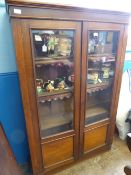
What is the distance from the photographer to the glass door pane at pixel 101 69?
145 centimetres

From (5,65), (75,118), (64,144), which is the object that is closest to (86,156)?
(64,144)

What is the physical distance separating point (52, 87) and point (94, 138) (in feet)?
2.80

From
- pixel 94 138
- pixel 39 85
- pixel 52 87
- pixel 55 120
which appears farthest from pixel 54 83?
pixel 94 138

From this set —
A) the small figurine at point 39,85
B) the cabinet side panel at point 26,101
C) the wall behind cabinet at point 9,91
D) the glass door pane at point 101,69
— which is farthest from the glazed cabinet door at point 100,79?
the wall behind cabinet at point 9,91

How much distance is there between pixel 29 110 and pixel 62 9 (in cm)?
85

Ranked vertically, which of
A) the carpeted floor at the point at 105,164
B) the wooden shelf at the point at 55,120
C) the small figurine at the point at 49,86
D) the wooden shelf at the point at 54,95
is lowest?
the carpeted floor at the point at 105,164

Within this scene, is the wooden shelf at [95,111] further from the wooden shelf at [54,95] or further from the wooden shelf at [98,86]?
the wooden shelf at [54,95]

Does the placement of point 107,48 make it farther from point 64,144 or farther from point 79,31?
point 64,144

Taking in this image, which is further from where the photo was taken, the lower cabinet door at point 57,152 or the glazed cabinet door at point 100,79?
the lower cabinet door at point 57,152

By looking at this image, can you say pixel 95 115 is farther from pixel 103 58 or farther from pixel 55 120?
pixel 103 58

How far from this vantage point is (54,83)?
56.9 inches

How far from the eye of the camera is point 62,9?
107 cm

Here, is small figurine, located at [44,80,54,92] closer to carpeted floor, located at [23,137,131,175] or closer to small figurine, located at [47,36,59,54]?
small figurine, located at [47,36,59,54]

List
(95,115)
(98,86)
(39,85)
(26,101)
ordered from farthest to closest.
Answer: (95,115) < (98,86) < (39,85) < (26,101)
